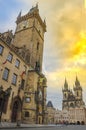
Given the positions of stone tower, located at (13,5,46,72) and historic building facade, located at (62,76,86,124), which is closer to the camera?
stone tower, located at (13,5,46,72)

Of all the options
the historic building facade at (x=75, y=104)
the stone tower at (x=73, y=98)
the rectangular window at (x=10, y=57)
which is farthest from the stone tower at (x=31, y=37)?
the stone tower at (x=73, y=98)

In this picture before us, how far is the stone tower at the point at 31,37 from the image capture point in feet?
145

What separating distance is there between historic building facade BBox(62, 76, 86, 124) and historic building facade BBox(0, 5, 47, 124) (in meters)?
86.9

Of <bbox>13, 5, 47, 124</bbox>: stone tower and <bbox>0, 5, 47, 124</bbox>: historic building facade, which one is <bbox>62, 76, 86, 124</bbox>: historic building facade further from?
<bbox>0, 5, 47, 124</bbox>: historic building facade

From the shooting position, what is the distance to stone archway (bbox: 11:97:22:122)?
3043cm

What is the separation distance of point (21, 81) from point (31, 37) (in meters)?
17.0

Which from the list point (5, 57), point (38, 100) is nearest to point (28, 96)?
point (38, 100)

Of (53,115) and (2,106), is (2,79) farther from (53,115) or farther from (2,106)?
(53,115)

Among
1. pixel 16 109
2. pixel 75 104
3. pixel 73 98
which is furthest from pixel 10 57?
pixel 73 98

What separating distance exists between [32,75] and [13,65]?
781cm

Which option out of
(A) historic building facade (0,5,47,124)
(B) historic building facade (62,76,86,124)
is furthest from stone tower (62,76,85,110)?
(A) historic building facade (0,5,47,124)

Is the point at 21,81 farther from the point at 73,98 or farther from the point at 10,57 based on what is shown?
the point at 73,98

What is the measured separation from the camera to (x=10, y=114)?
28578 millimetres

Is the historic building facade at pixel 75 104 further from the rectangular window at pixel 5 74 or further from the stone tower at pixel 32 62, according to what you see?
the rectangular window at pixel 5 74
